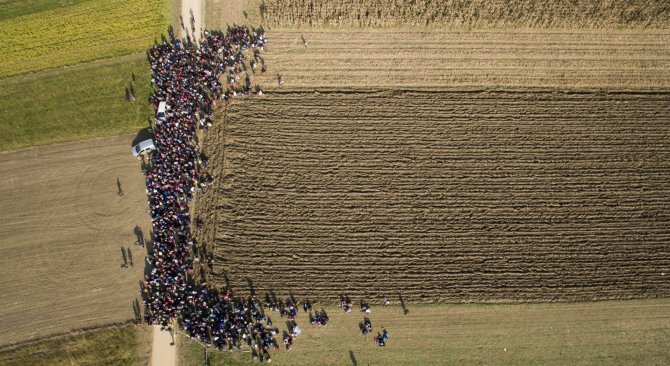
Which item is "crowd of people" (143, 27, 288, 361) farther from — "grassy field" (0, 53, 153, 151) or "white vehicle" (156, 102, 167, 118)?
"grassy field" (0, 53, 153, 151)

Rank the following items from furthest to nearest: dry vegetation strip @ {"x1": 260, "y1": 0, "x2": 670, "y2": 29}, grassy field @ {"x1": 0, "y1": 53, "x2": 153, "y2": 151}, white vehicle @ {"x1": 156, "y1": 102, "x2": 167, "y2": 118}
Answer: dry vegetation strip @ {"x1": 260, "y1": 0, "x2": 670, "y2": 29}
grassy field @ {"x1": 0, "y1": 53, "x2": 153, "y2": 151}
white vehicle @ {"x1": 156, "y1": 102, "x2": 167, "y2": 118}

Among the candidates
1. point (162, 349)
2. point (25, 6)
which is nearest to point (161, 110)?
point (25, 6)

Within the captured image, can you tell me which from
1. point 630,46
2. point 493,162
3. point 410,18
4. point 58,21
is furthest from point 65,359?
point 630,46

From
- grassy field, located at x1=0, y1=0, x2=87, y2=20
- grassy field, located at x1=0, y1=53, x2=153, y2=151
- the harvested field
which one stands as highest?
grassy field, located at x1=0, y1=0, x2=87, y2=20

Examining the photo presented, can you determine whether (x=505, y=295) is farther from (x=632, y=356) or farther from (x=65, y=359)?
(x=65, y=359)

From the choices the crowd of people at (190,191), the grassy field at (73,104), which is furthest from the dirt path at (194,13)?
the grassy field at (73,104)

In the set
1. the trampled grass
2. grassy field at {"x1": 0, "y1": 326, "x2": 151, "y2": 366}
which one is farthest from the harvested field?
the trampled grass
